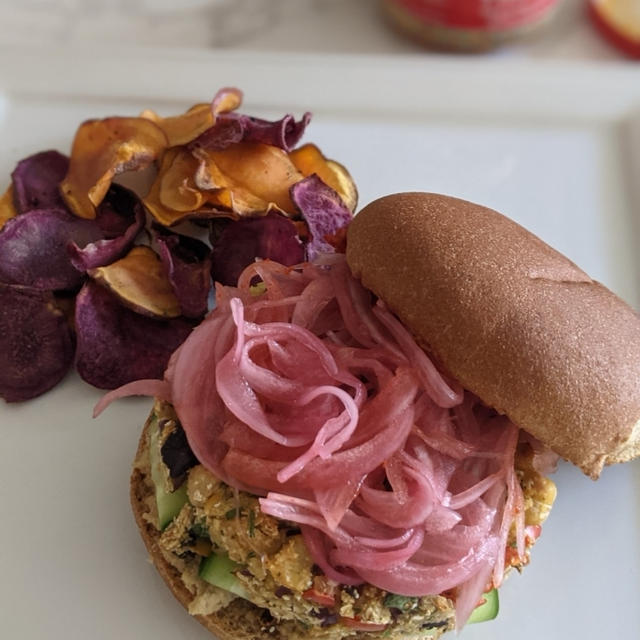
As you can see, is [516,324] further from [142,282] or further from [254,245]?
[142,282]

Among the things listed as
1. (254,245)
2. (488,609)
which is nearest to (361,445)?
(488,609)

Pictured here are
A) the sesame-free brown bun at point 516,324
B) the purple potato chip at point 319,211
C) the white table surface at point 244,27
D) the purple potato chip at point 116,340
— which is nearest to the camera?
the sesame-free brown bun at point 516,324

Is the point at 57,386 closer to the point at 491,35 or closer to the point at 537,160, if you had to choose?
the point at 537,160

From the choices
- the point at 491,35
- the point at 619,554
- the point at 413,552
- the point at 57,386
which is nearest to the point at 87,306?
the point at 57,386

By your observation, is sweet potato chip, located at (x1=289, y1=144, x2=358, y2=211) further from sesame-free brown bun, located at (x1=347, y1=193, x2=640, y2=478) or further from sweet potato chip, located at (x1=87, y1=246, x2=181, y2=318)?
sesame-free brown bun, located at (x1=347, y1=193, x2=640, y2=478)

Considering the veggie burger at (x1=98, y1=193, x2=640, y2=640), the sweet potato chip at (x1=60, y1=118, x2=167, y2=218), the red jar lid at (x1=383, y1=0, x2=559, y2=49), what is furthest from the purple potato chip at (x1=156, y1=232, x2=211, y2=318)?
the red jar lid at (x1=383, y1=0, x2=559, y2=49)

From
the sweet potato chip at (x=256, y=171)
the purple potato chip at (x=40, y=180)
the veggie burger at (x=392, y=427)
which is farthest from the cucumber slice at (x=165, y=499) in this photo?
the purple potato chip at (x=40, y=180)

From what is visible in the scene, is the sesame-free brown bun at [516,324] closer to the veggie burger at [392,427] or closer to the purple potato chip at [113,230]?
the veggie burger at [392,427]
